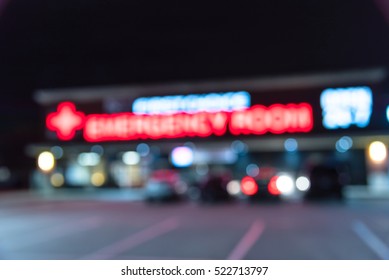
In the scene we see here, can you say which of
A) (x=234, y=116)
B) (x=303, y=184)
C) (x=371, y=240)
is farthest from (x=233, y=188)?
(x=371, y=240)

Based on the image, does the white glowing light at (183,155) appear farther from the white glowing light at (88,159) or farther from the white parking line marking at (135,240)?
the white parking line marking at (135,240)

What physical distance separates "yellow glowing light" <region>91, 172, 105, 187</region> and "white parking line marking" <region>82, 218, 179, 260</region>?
20291mm

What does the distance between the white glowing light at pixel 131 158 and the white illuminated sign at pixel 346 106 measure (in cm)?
1458

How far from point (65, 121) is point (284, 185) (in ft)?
44.1

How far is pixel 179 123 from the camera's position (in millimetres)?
28281

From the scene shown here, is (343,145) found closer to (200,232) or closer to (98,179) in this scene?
(98,179)

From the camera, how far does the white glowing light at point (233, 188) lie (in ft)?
87.5

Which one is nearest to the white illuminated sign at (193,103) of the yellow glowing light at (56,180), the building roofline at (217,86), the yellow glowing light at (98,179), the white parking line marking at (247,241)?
the building roofline at (217,86)

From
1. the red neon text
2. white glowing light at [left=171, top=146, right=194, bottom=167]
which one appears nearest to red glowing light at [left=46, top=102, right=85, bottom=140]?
the red neon text

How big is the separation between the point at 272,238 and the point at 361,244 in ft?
7.11

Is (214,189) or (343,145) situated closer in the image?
(214,189)

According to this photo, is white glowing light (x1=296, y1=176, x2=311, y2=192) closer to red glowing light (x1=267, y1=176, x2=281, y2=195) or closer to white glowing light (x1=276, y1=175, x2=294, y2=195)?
white glowing light (x1=276, y1=175, x2=294, y2=195)

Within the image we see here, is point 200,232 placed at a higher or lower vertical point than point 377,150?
lower

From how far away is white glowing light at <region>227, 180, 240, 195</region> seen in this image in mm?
26659
